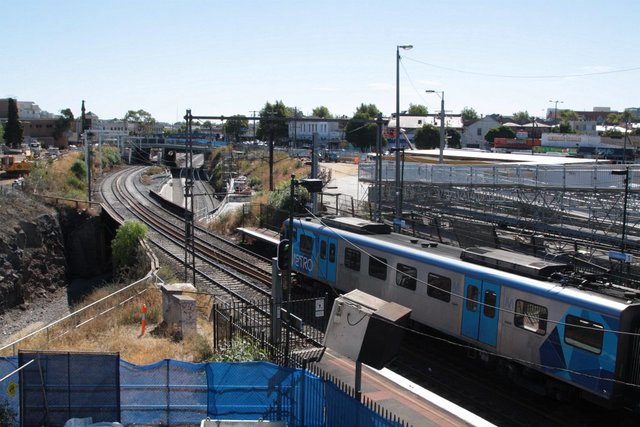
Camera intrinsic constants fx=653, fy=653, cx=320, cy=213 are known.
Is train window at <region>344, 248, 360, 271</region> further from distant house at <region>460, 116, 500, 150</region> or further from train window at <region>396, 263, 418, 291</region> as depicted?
distant house at <region>460, 116, 500, 150</region>

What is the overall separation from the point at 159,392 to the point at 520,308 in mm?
7859

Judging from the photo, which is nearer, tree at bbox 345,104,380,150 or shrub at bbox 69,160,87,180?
shrub at bbox 69,160,87,180

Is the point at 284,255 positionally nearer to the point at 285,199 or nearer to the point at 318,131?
the point at 285,199

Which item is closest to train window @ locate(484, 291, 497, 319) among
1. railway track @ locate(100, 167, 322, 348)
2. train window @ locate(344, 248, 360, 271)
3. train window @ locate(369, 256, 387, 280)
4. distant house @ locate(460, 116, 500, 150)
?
train window @ locate(369, 256, 387, 280)

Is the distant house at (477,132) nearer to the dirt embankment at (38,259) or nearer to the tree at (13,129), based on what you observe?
the tree at (13,129)

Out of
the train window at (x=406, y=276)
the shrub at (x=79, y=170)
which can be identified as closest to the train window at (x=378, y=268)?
the train window at (x=406, y=276)

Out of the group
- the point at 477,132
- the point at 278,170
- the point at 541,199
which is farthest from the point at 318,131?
the point at 541,199

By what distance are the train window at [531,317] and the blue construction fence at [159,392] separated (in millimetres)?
5492

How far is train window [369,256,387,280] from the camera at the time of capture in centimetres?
1886

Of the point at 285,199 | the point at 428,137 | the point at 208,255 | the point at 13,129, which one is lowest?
the point at 208,255

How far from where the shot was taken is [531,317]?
46.4 feet

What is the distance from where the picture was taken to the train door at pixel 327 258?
21484 mm

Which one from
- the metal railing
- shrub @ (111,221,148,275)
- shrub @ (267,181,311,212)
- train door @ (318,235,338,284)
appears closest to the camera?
train door @ (318,235,338,284)

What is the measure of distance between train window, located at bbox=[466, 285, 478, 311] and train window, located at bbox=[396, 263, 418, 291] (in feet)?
6.60
